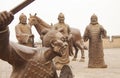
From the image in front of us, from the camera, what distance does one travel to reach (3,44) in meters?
3.19

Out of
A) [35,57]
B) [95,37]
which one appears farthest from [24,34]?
[35,57]

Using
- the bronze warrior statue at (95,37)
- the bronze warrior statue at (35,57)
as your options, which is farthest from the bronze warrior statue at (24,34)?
the bronze warrior statue at (35,57)

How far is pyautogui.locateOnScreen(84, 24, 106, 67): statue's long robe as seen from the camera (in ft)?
41.2

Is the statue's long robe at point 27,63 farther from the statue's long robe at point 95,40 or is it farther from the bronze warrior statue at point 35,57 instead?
the statue's long robe at point 95,40

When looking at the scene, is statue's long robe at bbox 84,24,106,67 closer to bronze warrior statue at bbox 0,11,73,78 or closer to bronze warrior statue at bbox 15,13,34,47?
bronze warrior statue at bbox 15,13,34,47

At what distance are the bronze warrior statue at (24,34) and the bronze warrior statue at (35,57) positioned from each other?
26.1ft

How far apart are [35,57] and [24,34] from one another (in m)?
8.54

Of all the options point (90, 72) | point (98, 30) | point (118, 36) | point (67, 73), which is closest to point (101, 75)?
point (90, 72)

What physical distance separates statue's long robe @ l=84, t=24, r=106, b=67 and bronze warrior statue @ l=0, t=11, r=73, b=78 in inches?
353

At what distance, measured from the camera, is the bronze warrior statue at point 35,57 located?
3.40m

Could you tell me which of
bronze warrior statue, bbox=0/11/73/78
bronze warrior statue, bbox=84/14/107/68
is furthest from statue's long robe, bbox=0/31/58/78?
bronze warrior statue, bbox=84/14/107/68

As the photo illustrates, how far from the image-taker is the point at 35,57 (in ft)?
11.7

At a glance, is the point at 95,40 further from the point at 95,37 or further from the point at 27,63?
the point at 27,63

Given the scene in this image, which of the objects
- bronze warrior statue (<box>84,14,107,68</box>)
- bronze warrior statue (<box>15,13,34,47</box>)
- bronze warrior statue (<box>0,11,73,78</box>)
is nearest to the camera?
bronze warrior statue (<box>0,11,73,78</box>)
